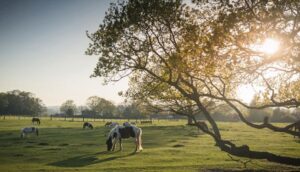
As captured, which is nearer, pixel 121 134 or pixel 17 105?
pixel 121 134

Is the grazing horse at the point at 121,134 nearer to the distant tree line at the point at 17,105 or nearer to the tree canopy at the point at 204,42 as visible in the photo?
the tree canopy at the point at 204,42

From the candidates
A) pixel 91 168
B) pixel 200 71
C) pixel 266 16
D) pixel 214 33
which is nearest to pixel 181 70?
pixel 200 71

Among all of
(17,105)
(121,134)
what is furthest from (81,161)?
(17,105)

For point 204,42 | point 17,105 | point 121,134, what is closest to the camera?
point 204,42

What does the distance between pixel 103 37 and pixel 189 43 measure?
511cm

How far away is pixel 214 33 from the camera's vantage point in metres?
17.7

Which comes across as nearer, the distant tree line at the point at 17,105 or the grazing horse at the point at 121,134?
the grazing horse at the point at 121,134

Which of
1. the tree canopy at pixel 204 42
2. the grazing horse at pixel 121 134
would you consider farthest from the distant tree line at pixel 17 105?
the tree canopy at pixel 204 42

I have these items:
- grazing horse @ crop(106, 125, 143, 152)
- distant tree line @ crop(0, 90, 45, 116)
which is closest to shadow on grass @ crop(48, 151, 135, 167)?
grazing horse @ crop(106, 125, 143, 152)

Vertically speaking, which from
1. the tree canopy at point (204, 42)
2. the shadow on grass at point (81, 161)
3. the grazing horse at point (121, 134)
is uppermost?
the tree canopy at point (204, 42)

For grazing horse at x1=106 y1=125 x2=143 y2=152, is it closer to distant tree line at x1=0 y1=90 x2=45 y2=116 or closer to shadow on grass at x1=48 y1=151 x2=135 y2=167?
shadow on grass at x1=48 y1=151 x2=135 y2=167

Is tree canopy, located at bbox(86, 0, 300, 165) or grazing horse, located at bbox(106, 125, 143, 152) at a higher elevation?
tree canopy, located at bbox(86, 0, 300, 165)

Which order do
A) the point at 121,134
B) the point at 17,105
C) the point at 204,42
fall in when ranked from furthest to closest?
the point at 17,105 < the point at 121,134 < the point at 204,42

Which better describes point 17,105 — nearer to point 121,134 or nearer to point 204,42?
point 121,134
